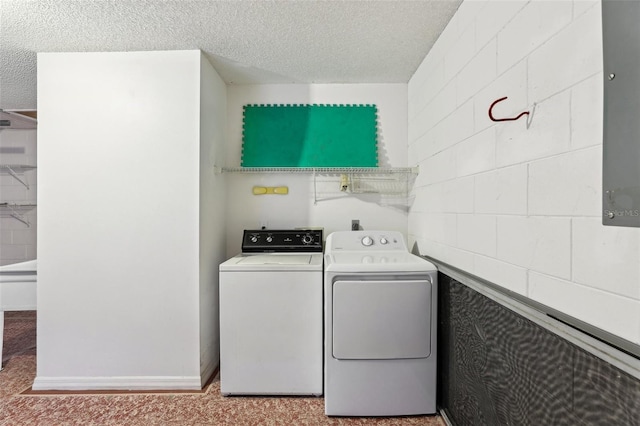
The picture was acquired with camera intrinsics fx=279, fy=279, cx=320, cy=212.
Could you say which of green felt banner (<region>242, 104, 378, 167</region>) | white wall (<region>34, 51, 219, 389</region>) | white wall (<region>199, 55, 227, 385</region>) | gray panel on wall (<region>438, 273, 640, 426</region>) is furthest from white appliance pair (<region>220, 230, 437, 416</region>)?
green felt banner (<region>242, 104, 378, 167</region>)

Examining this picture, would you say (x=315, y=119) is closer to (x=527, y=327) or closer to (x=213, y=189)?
(x=213, y=189)

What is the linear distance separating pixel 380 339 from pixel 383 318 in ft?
0.41

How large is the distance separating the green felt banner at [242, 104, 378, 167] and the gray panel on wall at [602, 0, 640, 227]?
1.82 meters

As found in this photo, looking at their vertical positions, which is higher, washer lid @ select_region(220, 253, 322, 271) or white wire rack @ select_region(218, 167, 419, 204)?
white wire rack @ select_region(218, 167, 419, 204)

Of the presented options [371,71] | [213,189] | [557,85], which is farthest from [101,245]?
[557,85]

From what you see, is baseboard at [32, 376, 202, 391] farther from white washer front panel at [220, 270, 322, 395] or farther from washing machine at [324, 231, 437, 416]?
washing machine at [324, 231, 437, 416]

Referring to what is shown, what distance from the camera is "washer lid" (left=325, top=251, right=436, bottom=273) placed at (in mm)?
1669

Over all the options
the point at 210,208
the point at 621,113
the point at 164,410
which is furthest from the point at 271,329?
the point at 621,113

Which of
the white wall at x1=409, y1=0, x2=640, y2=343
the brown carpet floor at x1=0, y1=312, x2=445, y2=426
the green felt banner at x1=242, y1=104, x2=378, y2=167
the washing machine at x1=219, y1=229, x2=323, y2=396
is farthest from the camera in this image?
the green felt banner at x1=242, y1=104, x2=378, y2=167

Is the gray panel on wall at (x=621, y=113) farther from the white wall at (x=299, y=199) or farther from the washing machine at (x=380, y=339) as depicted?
the white wall at (x=299, y=199)

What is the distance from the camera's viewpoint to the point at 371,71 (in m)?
2.29

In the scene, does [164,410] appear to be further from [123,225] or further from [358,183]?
[358,183]

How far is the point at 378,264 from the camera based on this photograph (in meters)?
1.70

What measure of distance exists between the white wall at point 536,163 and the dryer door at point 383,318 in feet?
1.10
